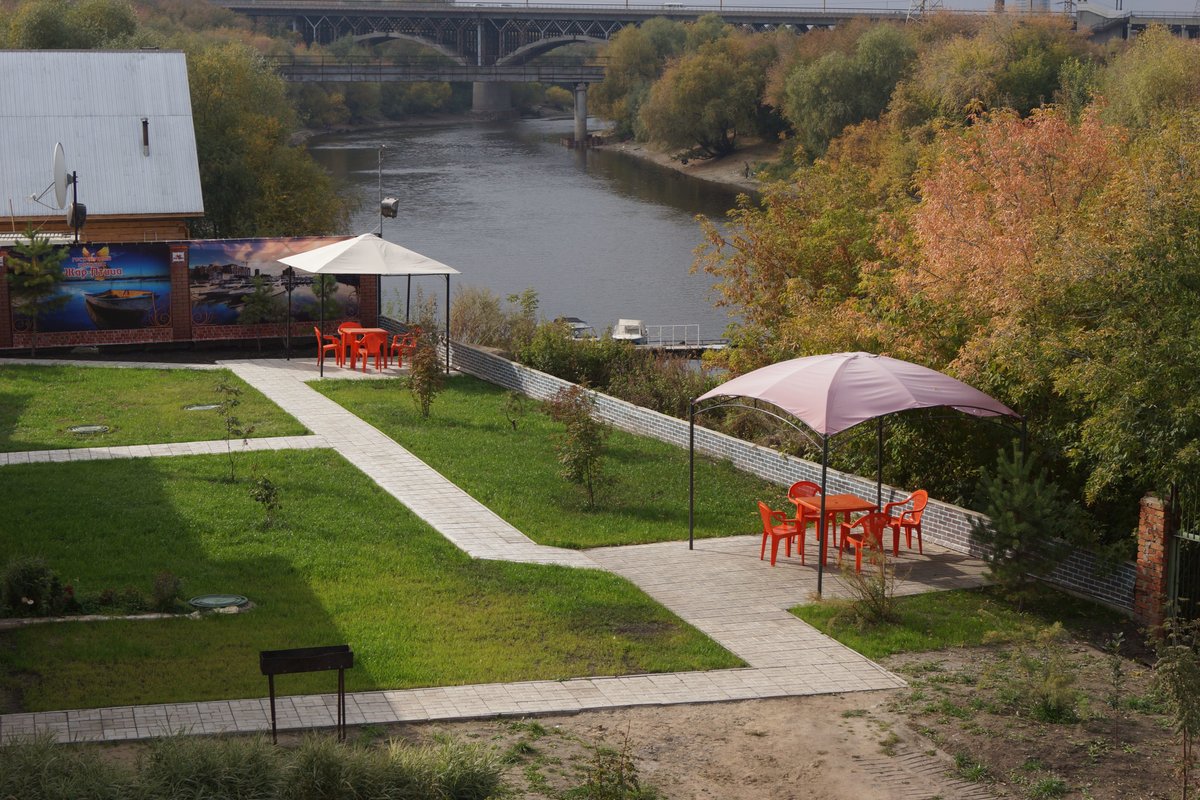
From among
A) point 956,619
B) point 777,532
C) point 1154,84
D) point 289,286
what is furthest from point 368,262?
point 1154,84

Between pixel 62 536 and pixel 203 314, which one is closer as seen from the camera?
pixel 62 536

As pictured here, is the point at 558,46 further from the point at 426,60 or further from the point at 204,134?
the point at 204,134

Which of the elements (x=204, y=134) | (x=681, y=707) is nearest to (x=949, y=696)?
(x=681, y=707)

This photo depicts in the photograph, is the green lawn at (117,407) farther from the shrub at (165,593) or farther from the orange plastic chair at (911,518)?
the orange plastic chair at (911,518)

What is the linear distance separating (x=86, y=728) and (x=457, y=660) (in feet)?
9.37

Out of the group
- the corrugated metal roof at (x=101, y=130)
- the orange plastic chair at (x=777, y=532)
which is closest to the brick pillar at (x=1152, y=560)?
the orange plastic chair at (x=777, y=532)

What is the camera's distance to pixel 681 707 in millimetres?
10539

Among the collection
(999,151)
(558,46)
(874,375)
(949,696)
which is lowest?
(949,696)

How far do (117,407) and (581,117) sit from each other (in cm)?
7211

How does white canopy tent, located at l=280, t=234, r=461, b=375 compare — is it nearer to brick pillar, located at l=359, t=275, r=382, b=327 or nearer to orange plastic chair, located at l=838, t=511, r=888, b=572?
brick pillar, located at l=359, t=275, r=382, b=327

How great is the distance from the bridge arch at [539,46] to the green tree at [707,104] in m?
32.5

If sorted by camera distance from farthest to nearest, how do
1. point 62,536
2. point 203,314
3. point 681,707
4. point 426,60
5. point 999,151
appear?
point 426,60, point 203,314, point 999,151, point 62,536, point 681,707

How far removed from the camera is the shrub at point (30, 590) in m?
11.8

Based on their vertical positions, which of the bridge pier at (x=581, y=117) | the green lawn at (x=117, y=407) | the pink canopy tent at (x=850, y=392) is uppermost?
the bridge pier at (x=581, y=117)
